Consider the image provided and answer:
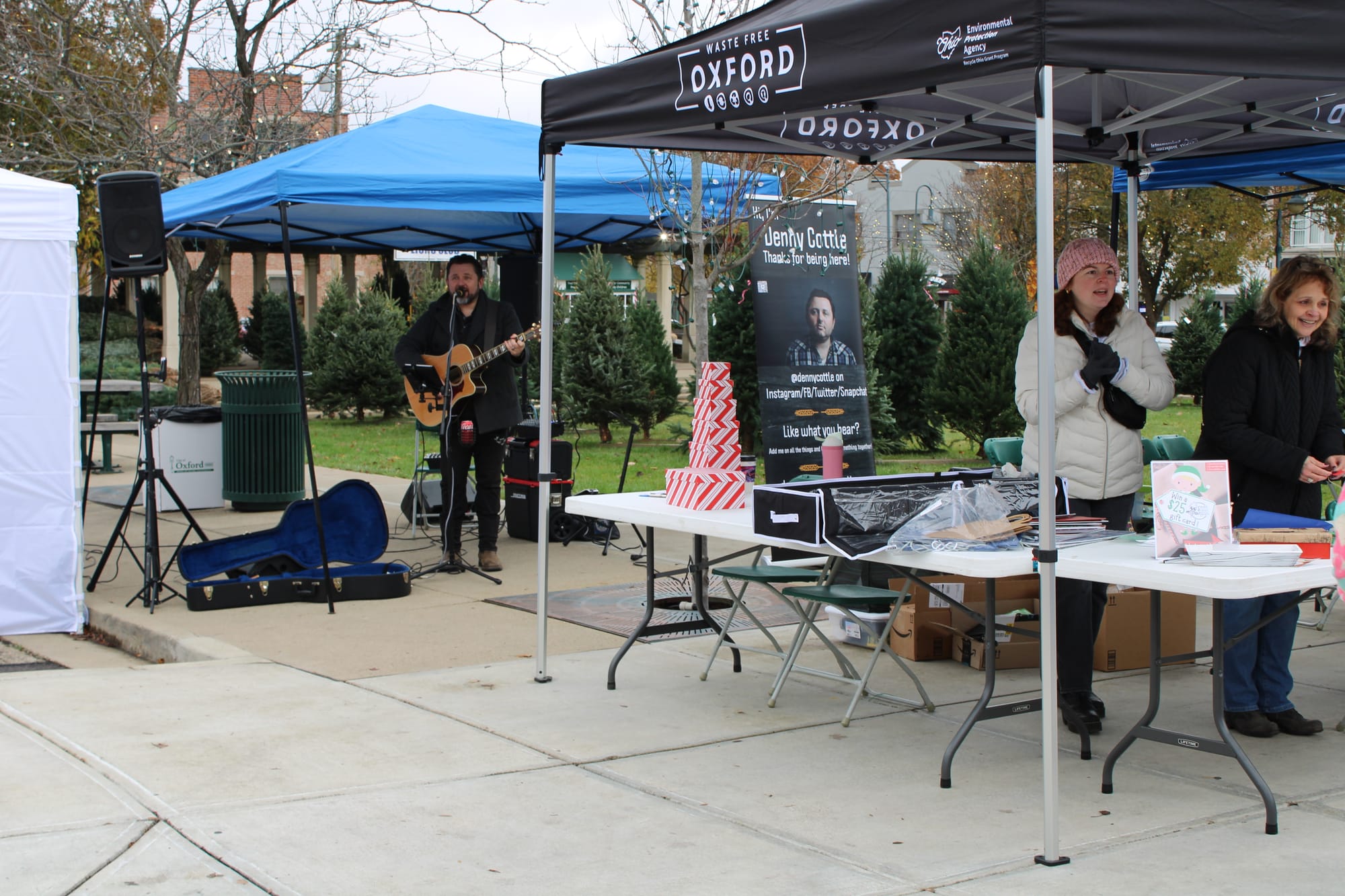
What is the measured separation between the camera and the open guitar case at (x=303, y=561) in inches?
306

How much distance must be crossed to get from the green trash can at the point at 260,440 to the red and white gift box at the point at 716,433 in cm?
660

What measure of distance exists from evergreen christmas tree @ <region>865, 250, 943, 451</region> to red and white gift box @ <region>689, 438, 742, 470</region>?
1148 centimetres

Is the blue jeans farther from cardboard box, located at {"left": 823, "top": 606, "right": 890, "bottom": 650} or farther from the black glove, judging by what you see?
cardboard box, located at {"left": 823, "top": 606, "right": 890, "bottom": 650}

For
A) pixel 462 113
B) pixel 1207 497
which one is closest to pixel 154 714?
pixel 1207 497

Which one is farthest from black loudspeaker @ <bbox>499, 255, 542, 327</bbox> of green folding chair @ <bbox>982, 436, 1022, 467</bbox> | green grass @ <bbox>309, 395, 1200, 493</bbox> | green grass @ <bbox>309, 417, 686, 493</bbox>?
green folding chair @ <bbox>982, 436, 1022, 467</bbox>

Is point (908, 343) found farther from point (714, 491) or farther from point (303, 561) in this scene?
point (714, 491)

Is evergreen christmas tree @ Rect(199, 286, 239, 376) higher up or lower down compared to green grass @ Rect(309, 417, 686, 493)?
higher up

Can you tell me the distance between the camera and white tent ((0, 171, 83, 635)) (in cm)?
685

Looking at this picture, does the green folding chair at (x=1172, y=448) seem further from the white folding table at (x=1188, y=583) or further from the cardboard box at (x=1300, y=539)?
the cardboard box at (x=1300, y=539)

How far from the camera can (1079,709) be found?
197 inches

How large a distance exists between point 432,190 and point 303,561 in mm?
2343

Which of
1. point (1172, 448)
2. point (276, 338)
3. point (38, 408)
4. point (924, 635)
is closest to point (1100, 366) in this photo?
point (924, 635)

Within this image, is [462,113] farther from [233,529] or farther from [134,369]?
[134,369]

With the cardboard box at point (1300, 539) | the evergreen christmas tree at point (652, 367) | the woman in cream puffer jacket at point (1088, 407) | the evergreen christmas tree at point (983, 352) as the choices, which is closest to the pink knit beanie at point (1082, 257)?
the woman in cream puffer jacket at point (1088, 407)
